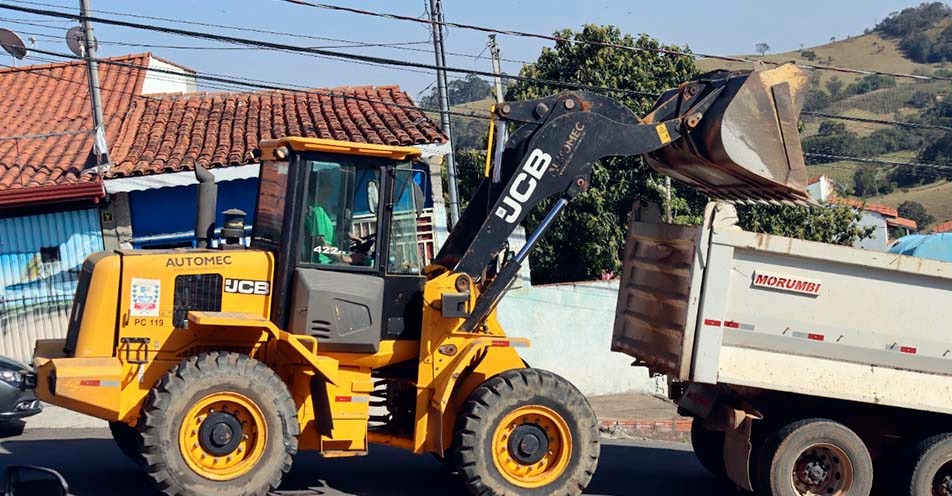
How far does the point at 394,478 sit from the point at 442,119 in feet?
36.0

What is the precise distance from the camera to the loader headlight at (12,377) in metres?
12.4

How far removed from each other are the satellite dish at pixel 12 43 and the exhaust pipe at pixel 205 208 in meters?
11.1

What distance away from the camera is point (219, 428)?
8.33 metres

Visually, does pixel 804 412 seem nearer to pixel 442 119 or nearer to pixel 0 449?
pixel 0 449

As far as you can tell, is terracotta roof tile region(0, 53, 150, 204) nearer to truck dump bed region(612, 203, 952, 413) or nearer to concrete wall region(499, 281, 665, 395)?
concrete wall region(499, 281, 665, 395)

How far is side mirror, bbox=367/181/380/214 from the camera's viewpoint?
9.25 meters

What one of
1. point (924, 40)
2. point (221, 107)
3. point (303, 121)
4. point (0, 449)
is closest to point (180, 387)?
point (0, 449)

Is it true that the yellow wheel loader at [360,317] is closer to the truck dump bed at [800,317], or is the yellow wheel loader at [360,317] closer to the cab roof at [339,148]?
the cab roof at [339,148]

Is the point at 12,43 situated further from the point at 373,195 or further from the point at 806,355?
the point at 806,355

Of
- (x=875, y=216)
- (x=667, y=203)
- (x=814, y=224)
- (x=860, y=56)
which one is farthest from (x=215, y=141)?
(x=860, y=56)

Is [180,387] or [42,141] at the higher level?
[42,141]

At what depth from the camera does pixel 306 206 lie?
29.6 feet

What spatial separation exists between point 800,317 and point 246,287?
181 inches

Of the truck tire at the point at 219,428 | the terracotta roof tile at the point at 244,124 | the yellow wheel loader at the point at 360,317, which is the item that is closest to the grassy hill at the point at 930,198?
the terracotta roof tile at the point at 244,124
